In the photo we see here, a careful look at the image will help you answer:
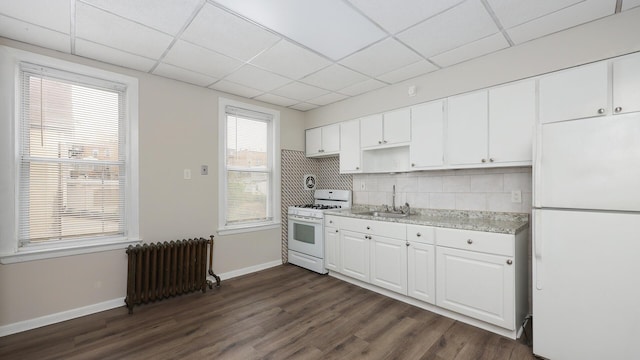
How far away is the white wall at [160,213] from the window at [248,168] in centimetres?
13

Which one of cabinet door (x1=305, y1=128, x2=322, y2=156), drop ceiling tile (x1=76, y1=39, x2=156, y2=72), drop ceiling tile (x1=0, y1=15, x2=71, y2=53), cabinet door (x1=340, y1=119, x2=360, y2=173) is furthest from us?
cabinet door (x1=305, y1=128, x2=322, y2=156)

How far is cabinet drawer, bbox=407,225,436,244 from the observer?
275 centimetres

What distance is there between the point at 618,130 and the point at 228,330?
3.26 m

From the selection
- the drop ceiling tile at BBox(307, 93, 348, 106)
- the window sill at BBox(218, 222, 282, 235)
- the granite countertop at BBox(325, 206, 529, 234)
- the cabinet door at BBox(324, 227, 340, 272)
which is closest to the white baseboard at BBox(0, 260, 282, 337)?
the window sill at BBox(218, 222, 282, 235)

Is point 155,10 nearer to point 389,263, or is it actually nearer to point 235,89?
point 235,89

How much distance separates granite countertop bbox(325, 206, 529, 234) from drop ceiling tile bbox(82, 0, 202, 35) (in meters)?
2.65

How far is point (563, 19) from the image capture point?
2.15 meters

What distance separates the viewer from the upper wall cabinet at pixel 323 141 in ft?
13.9

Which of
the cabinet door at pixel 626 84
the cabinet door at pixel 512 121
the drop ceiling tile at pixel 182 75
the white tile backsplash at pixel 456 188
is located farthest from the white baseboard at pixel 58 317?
the cabinet door at pixel 626 84

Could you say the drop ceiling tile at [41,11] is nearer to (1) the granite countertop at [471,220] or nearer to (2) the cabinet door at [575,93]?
(1) the granite countertop at [471,220]

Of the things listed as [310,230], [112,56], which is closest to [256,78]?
[112,56]

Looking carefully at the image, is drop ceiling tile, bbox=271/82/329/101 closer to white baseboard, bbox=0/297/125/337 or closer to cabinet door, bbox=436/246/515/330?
cabinet door, bbox=436/246/515/330

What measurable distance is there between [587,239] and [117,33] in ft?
12.6

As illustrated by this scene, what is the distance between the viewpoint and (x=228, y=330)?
247 cm
